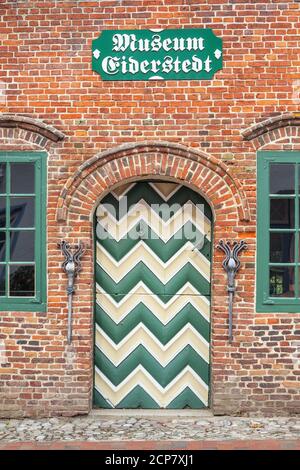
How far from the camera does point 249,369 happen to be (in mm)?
6770

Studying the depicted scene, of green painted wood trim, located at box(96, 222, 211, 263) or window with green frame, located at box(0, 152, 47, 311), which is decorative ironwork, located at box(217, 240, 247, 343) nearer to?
green painted wood trim, located at box(96, 222, 211, 263)

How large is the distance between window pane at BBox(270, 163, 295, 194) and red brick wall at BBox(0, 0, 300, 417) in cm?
23

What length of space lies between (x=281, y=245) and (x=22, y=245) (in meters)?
3.06

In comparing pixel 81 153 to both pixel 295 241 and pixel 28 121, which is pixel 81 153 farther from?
pixel 295 241

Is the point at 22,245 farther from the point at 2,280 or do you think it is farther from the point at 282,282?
the point at 282,282

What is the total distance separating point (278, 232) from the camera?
683cm

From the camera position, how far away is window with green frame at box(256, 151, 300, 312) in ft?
22.2

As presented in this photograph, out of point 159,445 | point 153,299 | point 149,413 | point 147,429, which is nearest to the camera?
point 159,445

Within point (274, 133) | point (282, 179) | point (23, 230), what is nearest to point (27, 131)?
point (23, 230)

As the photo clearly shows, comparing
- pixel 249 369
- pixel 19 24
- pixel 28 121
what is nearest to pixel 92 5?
pixel 19 24

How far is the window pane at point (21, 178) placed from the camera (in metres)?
6.89

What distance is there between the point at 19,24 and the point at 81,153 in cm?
170

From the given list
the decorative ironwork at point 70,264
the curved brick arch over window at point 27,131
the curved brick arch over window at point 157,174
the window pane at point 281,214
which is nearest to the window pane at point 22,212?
the curved brick arch over window at point 157,174

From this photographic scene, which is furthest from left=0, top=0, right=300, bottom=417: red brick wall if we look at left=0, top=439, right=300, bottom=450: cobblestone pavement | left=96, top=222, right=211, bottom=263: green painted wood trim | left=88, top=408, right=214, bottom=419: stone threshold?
left=0, top=439, right=300, bottom=450: cobblestone pavement
